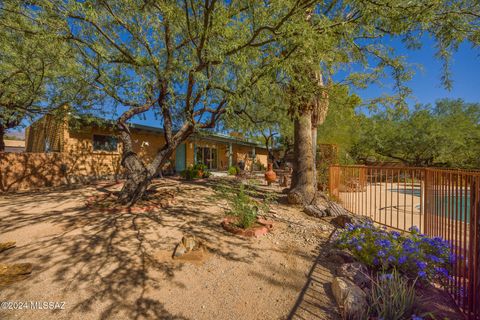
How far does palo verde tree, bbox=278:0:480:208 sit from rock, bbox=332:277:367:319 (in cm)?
307

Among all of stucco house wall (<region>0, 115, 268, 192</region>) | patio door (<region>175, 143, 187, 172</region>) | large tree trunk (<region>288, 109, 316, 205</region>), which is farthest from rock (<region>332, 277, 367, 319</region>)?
patio door (<region>175, 143, 187, 172</region>)

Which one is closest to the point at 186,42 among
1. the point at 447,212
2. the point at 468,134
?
the point at 447,212

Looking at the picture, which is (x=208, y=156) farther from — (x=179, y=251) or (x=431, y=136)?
(x=431, y=136)

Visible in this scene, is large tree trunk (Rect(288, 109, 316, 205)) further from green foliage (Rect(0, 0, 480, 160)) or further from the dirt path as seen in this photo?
the dirt path

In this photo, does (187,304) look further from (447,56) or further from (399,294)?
(447,56)

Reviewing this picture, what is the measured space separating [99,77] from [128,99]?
39.3 inches

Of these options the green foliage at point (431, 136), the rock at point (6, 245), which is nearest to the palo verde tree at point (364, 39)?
the rock at point (6, 245)

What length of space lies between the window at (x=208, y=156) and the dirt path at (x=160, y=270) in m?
12.0

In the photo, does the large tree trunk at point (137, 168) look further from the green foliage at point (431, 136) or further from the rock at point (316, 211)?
the green foliage at point (431, 136)

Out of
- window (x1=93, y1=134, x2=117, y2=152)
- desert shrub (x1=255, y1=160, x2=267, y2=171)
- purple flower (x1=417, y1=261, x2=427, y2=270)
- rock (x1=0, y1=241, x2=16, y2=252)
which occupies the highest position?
window (x1=93, y1=134, x2=117, y2=152)

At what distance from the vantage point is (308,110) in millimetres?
6363

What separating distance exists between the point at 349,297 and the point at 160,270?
2.27 meters

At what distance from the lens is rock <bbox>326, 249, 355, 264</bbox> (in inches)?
114

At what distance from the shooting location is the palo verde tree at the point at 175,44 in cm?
321
